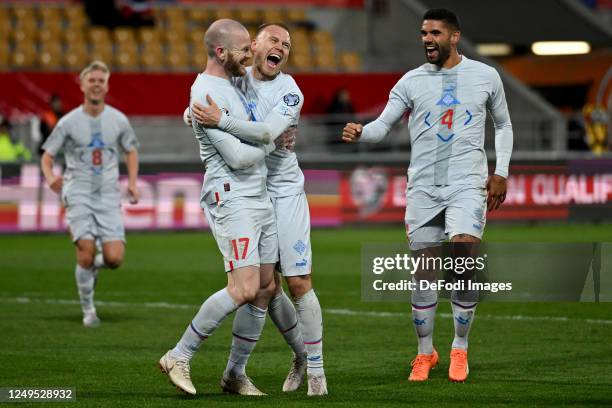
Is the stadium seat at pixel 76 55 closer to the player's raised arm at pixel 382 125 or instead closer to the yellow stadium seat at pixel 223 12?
the yellow stadium seat at pixel 223 12

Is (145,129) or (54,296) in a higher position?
(145,129)

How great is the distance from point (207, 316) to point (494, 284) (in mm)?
1759

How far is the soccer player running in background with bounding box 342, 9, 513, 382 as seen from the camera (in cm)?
856

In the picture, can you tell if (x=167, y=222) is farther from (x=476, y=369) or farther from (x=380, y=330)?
(x=476, y=369)

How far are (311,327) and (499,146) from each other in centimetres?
182

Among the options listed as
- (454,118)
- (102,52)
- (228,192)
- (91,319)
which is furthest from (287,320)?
(102,52)

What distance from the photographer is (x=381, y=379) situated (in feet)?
28.0

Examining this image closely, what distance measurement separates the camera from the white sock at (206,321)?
7.56 metres

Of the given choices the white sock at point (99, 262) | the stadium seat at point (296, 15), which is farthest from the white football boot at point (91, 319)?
the stadium seat at point (296, 15)

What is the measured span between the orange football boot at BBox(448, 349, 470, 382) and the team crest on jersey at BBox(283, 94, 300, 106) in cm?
203

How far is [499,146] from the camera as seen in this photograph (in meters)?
8.62

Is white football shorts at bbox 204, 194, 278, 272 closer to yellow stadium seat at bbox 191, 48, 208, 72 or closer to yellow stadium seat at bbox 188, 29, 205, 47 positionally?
yellow stadium seat at bbox 191, 48, 208, 72

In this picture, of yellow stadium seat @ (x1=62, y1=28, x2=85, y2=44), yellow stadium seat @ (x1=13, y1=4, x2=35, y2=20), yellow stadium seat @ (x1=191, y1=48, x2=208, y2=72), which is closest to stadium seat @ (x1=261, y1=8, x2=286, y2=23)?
yellow stadium seat @ (x1=191, y1=48, x2=208, y2=72)

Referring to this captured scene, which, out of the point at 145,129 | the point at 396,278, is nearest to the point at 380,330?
the point at 396,278
